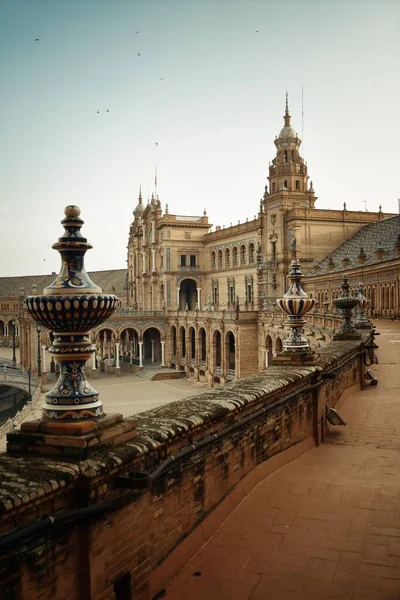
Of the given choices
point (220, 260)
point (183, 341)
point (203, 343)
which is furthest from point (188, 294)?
point (203, 343)

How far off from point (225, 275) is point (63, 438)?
6357cm

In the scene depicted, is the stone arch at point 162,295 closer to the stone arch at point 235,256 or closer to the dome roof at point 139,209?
the stone arch at point 235,256

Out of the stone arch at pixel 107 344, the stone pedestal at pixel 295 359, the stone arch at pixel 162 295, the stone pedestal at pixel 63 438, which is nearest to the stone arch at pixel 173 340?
the stone arch at pixel 162 295

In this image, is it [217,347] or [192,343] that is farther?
[192,343]

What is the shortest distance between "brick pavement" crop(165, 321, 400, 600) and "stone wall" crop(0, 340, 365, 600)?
18 centimetres

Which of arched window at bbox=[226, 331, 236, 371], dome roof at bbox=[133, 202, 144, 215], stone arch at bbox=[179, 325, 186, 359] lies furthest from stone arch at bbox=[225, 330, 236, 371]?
dome roof at bbox=[133, 202, 144, 215]

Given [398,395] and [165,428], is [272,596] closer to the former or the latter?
[165,428]

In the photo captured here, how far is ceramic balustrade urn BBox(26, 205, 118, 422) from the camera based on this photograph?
3.77m

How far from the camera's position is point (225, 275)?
66.9 meters

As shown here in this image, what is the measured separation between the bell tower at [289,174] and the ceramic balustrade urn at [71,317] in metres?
51.0

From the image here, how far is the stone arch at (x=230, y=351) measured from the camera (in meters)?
52.4

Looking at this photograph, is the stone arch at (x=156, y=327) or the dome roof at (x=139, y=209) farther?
the dome roof at (x=139, y=209)

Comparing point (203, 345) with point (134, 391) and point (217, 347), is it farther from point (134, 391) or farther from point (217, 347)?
point (134, 391)

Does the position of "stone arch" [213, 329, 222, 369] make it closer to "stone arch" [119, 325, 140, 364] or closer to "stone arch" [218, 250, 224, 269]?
"stone arch" [119, 325, 140, 364]
